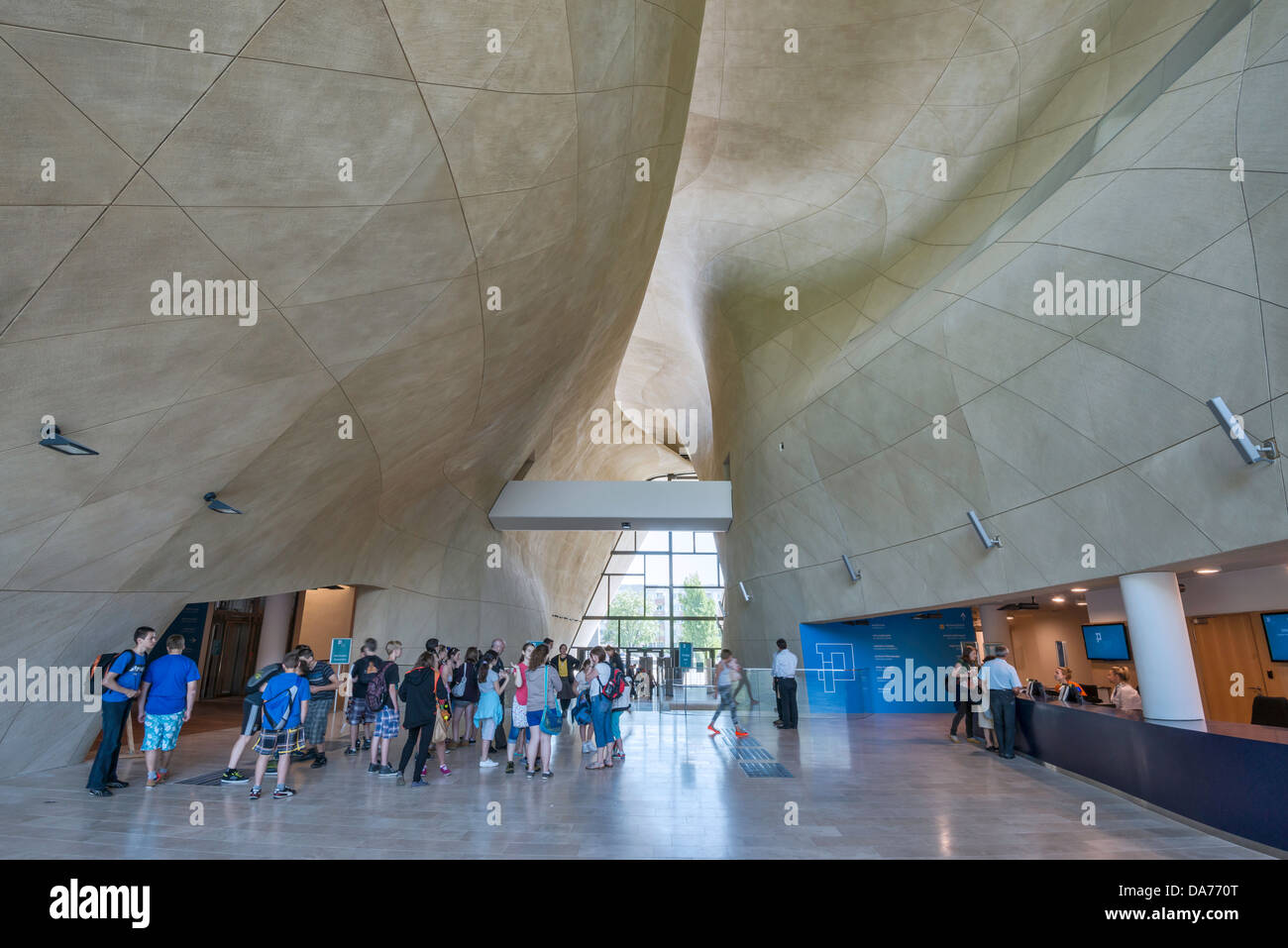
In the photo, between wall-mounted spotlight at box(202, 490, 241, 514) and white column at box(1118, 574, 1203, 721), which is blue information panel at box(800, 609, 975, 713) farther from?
wall-mounted spotlight at box(202, 490, 241, 514)

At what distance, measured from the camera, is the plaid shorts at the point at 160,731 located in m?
8.50

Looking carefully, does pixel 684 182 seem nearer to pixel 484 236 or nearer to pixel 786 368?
pixel 786 368

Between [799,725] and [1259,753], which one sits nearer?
[1259,753]

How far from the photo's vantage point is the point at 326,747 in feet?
40.3

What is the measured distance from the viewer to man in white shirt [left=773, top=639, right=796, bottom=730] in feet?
49.3

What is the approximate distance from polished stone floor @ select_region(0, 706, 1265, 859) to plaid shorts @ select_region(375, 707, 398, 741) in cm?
66

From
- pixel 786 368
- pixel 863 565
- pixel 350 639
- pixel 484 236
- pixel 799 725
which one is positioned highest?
pixel 786 368

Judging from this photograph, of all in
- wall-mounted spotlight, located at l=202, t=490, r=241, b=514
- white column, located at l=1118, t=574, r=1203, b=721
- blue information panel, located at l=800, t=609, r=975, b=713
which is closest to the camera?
white column, located at l=1118, t=574, r=1203, b=721

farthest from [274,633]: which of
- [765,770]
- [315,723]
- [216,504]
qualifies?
[765,770]

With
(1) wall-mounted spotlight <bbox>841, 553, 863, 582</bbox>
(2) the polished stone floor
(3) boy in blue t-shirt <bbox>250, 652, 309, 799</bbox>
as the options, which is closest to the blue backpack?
(2) the polished stone floor

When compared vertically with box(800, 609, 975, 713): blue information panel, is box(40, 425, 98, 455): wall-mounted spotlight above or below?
above

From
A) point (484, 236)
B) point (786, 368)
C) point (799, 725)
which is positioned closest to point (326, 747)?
point (484, 236)
